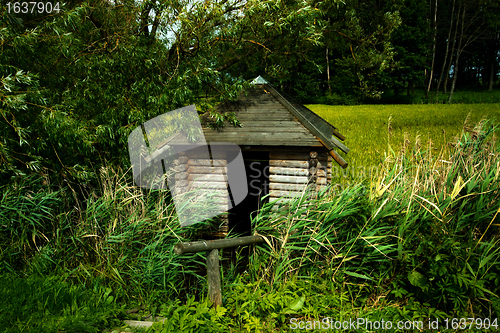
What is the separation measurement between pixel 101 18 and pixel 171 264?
5.84 meters

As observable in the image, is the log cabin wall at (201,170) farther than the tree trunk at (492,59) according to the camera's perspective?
No

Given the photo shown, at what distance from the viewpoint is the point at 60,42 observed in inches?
213

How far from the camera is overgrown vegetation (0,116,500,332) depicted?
326 centimetres

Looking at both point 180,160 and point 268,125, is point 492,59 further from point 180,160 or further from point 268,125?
point 180,160

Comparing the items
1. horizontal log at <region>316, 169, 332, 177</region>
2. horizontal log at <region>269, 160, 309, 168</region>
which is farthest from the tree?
horizontal log at <region>316, 169, 332, 177</region>

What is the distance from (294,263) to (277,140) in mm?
3336

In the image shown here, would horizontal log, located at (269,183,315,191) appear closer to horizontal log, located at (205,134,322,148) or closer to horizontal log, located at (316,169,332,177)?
horizontal log, located at (316,169,332,177)

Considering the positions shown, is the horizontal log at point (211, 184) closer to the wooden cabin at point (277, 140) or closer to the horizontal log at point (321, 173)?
the wooden cabin at point (277, 140)

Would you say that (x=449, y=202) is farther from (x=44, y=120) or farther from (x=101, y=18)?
(x=101, y=18)

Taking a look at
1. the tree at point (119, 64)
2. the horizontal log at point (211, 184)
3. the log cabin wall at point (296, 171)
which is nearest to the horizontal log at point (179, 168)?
the horizontal log at point (211, 184)

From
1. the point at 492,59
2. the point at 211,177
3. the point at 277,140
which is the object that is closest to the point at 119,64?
the point at 211,177

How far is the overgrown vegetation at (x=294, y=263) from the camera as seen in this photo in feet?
10.7

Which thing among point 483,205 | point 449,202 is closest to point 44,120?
point 449,202

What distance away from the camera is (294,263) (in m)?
4.12
